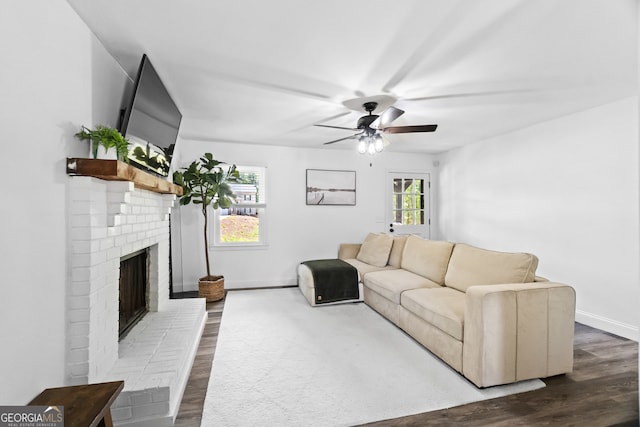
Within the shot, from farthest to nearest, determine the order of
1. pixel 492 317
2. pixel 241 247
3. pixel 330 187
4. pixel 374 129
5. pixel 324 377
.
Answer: pixel 330 187, pixel 241 247, pixel 374 129, pixel 324 377, pixel 492 317

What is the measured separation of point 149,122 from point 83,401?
1.78 meters

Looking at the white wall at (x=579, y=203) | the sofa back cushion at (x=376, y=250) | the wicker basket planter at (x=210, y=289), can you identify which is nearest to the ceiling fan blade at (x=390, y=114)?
the sofa back cushion at (x=376, y=250)

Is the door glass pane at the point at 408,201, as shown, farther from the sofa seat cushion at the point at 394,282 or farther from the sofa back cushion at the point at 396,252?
the sofa seat cushion at the point at 394,282

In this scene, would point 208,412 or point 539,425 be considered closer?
point 539,425


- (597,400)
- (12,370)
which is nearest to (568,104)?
(597,400)

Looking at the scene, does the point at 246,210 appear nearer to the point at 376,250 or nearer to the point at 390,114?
the point at 376,250

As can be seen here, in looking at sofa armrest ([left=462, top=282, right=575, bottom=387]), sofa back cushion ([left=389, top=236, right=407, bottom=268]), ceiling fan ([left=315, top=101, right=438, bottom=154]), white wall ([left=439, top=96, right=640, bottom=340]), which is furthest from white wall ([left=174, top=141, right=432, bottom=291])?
sofa armrest ([left=462, top=282, right=575, bottom=387])

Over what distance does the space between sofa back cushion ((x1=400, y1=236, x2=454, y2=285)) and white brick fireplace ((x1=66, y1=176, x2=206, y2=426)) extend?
102 inches

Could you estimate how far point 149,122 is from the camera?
2.19 metres

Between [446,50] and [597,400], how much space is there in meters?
2.54

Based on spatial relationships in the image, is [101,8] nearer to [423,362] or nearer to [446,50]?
[446,50]

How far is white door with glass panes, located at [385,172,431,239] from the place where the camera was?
550cm

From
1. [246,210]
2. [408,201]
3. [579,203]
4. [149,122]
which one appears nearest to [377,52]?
[149,122]

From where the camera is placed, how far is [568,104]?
10.1 ft
